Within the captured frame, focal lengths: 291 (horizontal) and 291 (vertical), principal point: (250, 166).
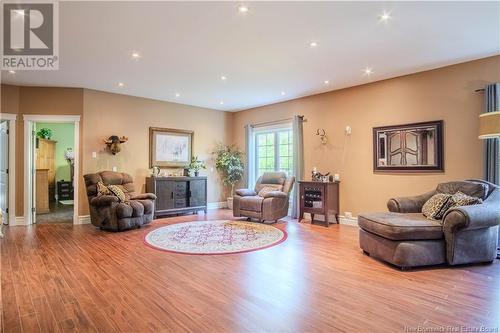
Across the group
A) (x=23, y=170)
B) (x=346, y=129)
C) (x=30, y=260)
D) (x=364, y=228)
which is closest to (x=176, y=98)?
(x=23, y=170)

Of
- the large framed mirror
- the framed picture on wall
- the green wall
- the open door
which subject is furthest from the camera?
the green wall

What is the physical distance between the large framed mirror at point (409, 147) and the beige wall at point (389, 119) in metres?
0.10

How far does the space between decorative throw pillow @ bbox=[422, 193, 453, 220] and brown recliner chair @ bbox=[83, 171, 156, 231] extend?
4.43 metres

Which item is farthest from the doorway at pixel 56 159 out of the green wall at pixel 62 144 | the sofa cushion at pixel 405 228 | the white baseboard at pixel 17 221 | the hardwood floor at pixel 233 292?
the sofa cushion at pixel 405 228

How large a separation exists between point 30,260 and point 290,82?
15.3 feet

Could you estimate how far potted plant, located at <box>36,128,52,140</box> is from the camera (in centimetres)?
835

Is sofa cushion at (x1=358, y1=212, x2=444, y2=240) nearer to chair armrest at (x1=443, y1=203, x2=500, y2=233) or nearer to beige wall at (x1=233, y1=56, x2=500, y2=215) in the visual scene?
chair armrest at (x1=443, y1=203, x2=500, y2=233)

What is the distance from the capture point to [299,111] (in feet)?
21.3

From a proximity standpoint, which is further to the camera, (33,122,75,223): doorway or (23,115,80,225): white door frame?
(33,122,75,223): doorway

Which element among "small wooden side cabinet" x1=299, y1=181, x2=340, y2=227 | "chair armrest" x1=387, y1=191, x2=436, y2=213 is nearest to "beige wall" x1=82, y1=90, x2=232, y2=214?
"small wooden side cabinet" x1=299, y1=181, x2=340, y2=227

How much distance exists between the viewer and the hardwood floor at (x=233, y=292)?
208 centimetres

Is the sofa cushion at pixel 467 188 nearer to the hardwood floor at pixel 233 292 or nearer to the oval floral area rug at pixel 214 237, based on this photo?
the hardwood floor at pixel 233 292

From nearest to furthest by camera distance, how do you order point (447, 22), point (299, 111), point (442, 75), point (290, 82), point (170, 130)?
point (447, 22), point (442, 75), point (290, 82), point (299, 111), point (170, 130)

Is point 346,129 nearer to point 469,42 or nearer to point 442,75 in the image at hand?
point 442,75
